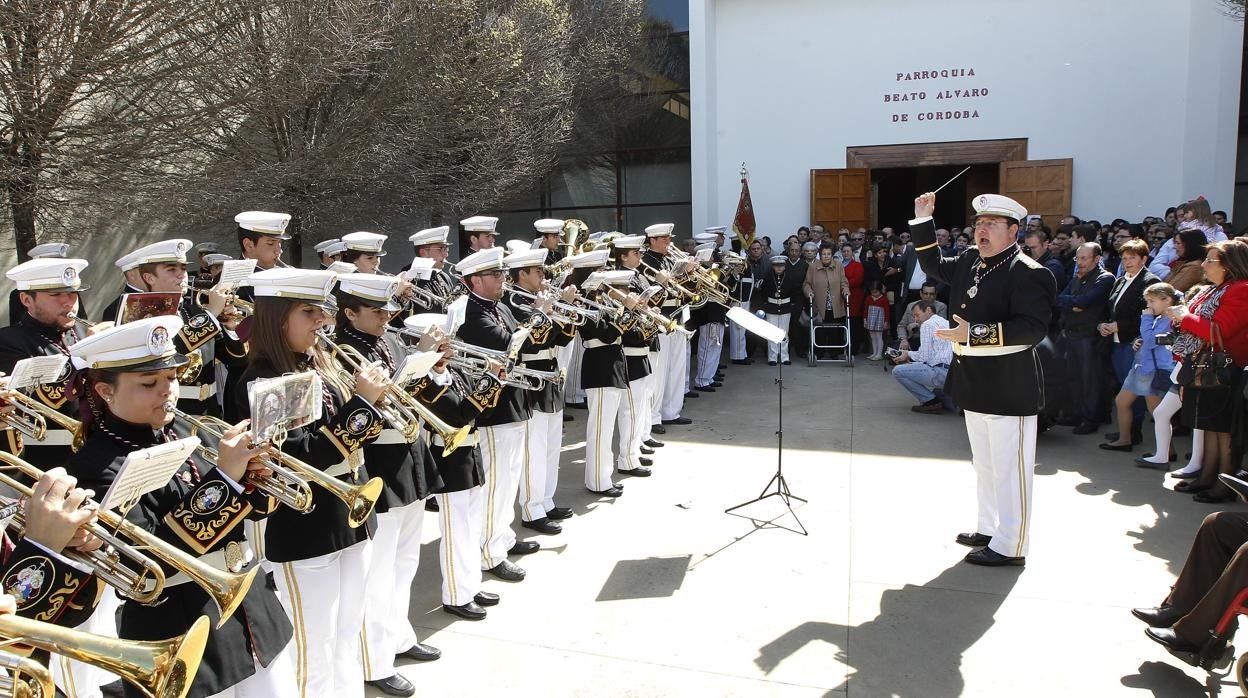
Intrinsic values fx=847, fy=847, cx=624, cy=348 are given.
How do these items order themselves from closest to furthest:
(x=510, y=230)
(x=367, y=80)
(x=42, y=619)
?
(x=42, y=619)
(x=367, y=80)
(x=510, y=230)

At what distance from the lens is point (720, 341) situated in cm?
1142

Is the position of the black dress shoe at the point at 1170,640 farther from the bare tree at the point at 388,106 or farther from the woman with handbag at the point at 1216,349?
the bare tree at the point at 388,106

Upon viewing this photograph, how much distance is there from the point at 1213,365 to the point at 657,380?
4.66 metres

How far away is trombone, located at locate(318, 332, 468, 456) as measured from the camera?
350 cm

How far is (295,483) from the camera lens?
2.84 meters

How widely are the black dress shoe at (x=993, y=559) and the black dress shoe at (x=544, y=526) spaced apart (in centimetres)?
275

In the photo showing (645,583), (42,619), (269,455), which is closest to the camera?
(42,619)

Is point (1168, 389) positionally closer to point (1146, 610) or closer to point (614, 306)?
point (1146, 610)

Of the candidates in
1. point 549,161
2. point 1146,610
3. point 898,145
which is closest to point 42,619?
point 1146,610

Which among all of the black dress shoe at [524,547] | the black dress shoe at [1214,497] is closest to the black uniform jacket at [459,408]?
the black dress shoe at [524,547]

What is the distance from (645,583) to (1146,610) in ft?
8.64

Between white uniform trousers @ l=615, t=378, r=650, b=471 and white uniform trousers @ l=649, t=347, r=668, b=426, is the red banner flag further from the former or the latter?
Result: white uniform trousers @ l=615, t=378, r=650, b=471

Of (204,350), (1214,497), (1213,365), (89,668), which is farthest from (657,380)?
(89,668)

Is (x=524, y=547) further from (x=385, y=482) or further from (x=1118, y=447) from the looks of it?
(x=1118, y=447)
